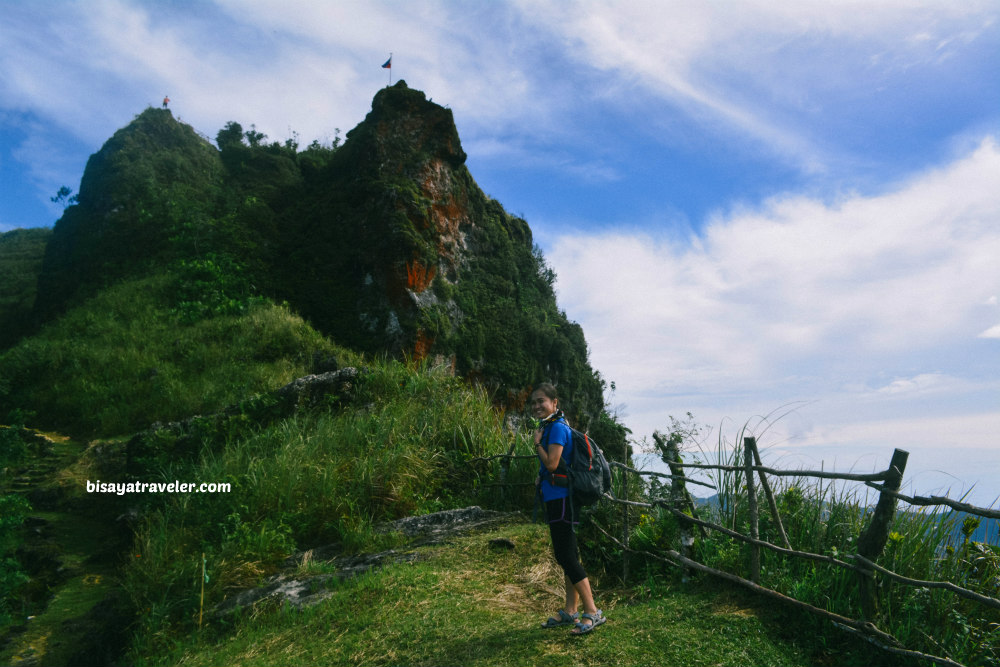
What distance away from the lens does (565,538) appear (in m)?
4.14

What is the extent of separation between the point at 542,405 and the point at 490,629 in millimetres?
1777

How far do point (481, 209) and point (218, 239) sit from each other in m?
9.14

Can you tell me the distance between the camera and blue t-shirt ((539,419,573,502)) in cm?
416

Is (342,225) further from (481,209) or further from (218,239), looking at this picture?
(481,209)

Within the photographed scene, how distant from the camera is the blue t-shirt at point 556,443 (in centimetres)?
416

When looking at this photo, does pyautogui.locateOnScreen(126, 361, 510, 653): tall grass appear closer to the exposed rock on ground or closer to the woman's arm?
the exposed rock on ground

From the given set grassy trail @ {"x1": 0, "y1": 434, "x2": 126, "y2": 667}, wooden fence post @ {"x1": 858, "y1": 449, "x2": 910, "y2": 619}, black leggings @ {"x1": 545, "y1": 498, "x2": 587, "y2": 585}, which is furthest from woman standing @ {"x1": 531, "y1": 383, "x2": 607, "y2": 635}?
grassy trail @ {"x1": 0, "y1": 434, "x2": 126, "y2": 667}

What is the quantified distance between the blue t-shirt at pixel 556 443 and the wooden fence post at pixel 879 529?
217 centimetres

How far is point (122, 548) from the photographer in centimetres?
765

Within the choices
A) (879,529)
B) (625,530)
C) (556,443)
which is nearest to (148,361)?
(625,530)

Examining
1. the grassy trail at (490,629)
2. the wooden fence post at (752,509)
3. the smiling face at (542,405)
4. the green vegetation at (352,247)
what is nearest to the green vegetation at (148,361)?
the green vegetation at (352,247)

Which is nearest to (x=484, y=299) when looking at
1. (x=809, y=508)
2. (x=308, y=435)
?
(x=308, y=435)

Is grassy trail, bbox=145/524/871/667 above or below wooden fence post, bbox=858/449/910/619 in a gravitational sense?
below

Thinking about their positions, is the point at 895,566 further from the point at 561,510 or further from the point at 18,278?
the point at 18,278
